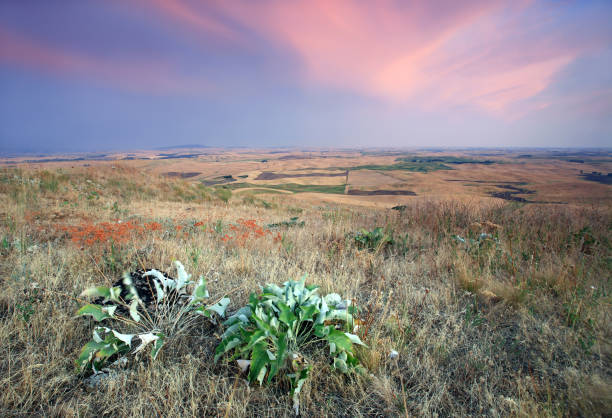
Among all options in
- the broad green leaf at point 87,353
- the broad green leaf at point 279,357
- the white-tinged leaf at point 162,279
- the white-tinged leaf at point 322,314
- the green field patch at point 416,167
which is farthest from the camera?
the green field patch at point 416,167

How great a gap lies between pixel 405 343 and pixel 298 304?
3.52 ft

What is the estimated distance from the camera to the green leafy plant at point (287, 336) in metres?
1.76

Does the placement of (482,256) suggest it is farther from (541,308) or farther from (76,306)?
(76,306)

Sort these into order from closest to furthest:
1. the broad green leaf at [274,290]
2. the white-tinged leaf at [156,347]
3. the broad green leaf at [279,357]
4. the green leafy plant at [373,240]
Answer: the broad green leaf at [279,357]
the white-tinged leaf at [156,347]
the broad green leaf at [274,290]
the green leafy plant at [373,240]

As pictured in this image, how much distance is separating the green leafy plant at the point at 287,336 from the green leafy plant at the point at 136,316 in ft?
1.32

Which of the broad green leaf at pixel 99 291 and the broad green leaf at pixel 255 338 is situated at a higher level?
the broad green leaf at pixel 99 291

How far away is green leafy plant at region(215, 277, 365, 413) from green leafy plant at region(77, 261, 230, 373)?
0.40 m

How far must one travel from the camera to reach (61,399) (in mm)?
1768

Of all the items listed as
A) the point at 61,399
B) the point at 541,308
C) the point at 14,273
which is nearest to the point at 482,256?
the point at 541,308

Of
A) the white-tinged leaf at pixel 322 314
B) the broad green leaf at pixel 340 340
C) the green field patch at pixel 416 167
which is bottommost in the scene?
the green field patch at pixel 416 167

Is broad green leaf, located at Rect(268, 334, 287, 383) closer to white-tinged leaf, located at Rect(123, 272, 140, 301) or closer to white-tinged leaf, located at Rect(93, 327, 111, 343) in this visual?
white-tinged leaf, located at Rect(93, 327, 111, 343)

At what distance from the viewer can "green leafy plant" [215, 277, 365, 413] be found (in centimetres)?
176

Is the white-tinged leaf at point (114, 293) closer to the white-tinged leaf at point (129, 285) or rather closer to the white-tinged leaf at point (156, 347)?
the white-tinged leaf at point (129, 285)

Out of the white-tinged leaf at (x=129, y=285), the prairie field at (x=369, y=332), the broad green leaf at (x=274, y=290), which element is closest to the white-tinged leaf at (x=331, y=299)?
the prairie field at (x=369, y=332)
